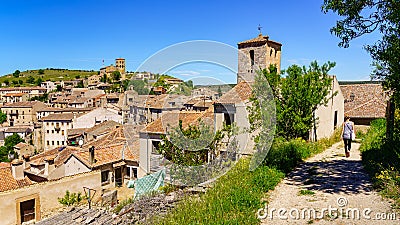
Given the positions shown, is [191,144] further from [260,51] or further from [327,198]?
[260,51]

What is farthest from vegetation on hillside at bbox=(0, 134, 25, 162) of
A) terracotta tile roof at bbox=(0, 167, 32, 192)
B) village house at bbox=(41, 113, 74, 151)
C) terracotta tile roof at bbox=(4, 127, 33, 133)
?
terracotta tile roof at bbox=(0, 167, 32, 192)

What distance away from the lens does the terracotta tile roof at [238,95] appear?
556 inches

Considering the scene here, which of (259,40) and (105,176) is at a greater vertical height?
(259,40)

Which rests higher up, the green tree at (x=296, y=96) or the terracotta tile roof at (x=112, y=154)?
the green tree at (x=296, y=96)

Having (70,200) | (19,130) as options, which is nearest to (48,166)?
(70,200)

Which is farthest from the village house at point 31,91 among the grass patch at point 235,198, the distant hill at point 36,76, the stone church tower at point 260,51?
the grass patch at point 235,198

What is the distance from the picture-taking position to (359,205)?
5977 millimetres

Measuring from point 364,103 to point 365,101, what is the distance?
379mm

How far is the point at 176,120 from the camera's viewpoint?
470 inches

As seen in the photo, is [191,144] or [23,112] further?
[23,112]

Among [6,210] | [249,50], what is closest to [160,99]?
[6,210]

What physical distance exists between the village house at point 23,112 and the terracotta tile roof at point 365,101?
8472 centimetres

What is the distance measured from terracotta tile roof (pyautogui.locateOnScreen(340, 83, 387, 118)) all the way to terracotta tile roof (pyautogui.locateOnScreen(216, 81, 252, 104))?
10.4m

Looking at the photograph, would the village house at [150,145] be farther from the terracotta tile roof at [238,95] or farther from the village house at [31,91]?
the village house at [31,91]
